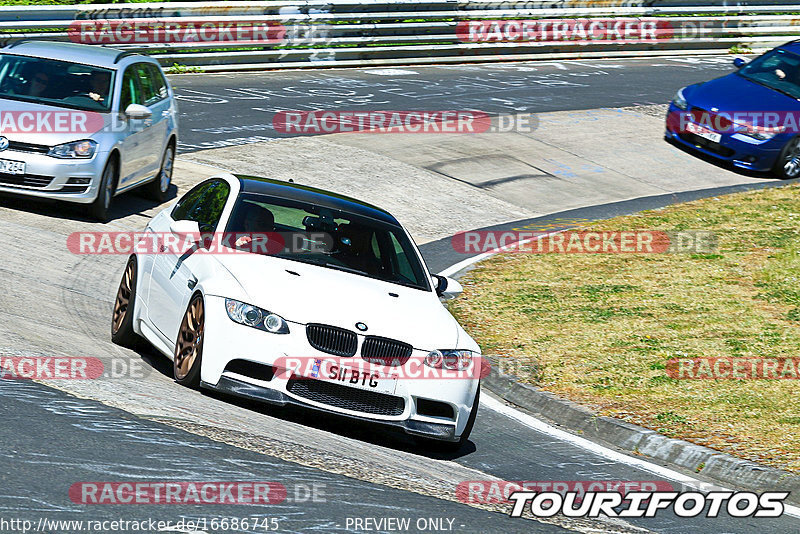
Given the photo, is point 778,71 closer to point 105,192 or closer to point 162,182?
point 162,182

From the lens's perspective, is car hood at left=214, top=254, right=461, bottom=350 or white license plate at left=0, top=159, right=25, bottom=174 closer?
car hood at left=214, top=254, right=461, bottom=350

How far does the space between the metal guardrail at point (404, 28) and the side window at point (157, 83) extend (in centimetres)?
708

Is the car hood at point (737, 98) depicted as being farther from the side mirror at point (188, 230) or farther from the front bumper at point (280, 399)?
the front bumper at point (280, 399)

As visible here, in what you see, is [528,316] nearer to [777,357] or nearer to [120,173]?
[777,357]

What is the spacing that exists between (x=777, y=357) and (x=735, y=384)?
0.94 meters

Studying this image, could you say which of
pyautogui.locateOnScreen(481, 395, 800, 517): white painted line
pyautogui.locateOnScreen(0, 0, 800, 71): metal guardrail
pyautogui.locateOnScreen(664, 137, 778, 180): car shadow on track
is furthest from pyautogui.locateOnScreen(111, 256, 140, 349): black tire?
pyautogui.locateOnScreen(0, 0, 800, 71): metal guardrail

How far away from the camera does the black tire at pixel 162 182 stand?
50.1 ft

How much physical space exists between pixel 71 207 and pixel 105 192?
0.85 m

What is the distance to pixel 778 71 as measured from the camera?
801 inches

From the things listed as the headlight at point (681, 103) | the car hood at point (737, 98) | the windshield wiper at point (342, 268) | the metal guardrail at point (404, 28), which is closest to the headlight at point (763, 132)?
the car hood at point (737, 98)

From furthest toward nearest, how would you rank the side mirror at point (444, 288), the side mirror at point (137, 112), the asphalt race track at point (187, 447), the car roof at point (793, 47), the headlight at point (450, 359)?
the car roof at point (793, 47), the side mirror at point (137, 112), the side mirror at point (444, 288), the headlight at point (450, 359), the asphalt race track at point (187, 447)

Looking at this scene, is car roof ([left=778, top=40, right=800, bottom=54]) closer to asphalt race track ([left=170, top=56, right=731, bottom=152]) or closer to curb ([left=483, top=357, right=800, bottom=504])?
asphalt race track ([left=170, top=56, right=731, bottom=152])

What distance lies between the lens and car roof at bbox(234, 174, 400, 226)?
29.4 feet

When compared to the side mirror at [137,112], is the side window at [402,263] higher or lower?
lower
